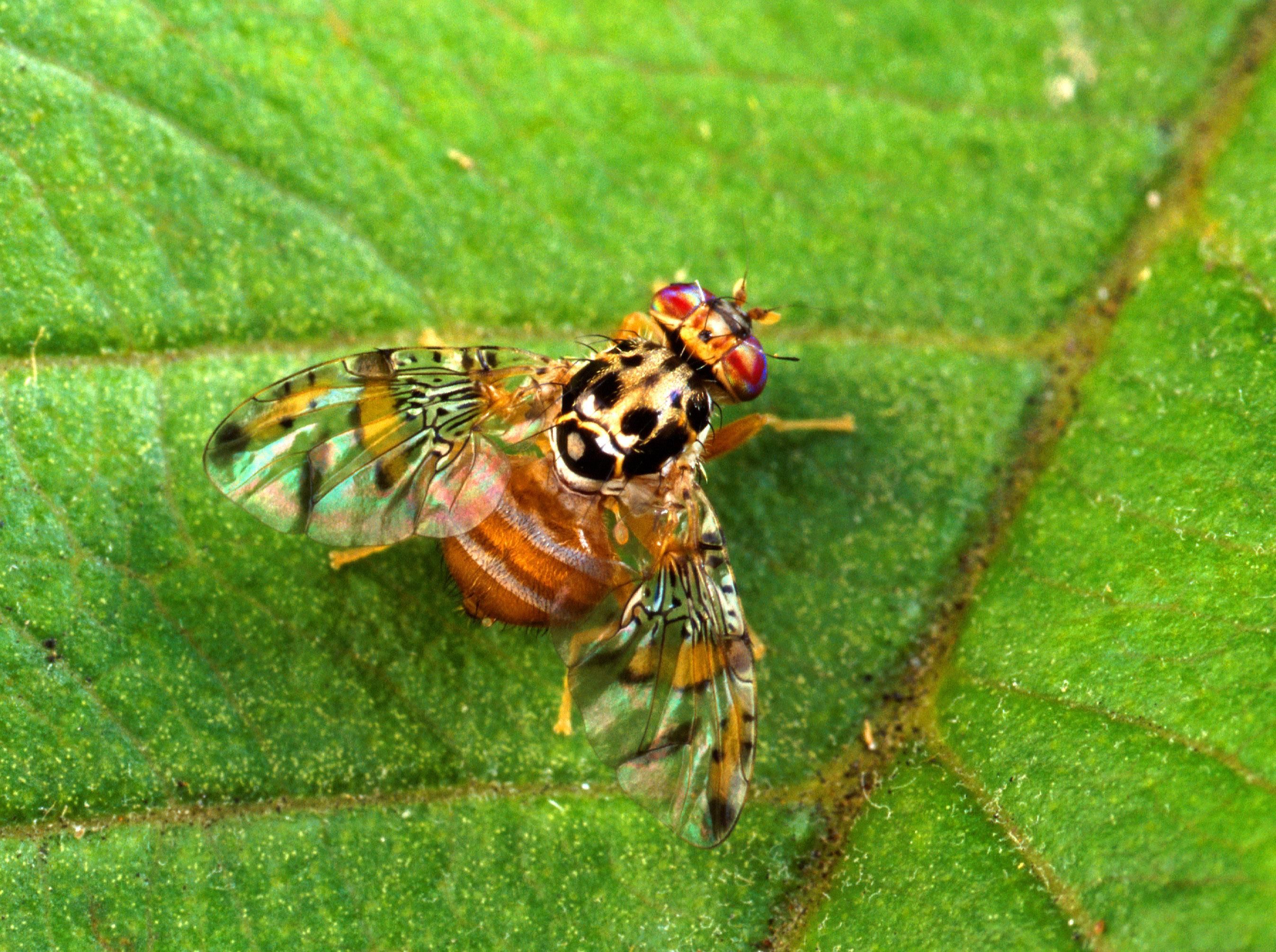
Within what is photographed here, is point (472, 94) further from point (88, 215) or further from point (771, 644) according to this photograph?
point (771, 644)

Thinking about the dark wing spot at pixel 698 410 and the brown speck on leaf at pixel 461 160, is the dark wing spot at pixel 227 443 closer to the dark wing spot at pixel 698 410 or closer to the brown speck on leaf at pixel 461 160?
the brown speck on leaf at pixel 461 160

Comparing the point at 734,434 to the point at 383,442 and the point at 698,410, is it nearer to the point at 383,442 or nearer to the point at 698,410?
the point at 698,410

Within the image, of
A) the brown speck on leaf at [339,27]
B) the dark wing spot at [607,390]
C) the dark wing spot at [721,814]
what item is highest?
the brown speck on leaf at [339,27]

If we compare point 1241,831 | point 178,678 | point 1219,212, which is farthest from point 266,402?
point 1219,212

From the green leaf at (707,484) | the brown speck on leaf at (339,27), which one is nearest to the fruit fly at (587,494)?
the green leaf at (707,484)

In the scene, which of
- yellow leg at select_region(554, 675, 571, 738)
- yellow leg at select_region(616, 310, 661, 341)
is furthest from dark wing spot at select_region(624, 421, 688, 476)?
yellow leg at select_region(554, 675, 571, 738)

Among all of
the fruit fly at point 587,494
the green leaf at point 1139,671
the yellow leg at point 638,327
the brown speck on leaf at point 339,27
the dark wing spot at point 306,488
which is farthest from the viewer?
the brown speck on leaf at point 339,27

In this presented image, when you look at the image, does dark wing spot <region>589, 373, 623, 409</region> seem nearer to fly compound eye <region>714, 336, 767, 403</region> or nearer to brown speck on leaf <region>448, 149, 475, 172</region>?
fly compound eye <region>714, 336, 767, 403</region>
